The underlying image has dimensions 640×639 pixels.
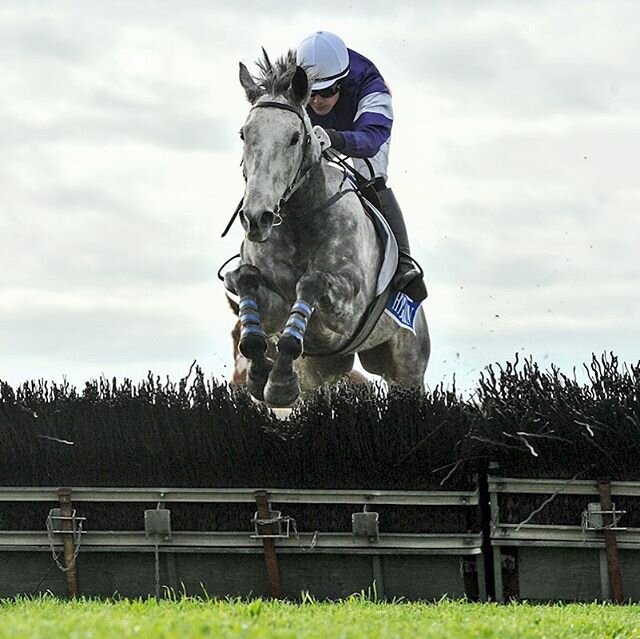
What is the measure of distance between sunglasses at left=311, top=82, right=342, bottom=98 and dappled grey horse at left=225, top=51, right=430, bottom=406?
0.69m

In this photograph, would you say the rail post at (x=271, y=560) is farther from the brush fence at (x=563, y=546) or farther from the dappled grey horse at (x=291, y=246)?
the dappled grey horse at (x=291, y=246)

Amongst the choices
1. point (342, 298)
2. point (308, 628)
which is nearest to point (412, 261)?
point (342, 298)

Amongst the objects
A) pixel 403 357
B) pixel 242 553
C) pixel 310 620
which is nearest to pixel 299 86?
pixel 403 357

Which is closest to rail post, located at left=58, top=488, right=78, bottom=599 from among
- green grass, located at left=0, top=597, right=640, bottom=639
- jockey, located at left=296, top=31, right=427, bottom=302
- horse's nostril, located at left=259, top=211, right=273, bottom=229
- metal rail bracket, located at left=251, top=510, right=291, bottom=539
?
green grass, located at left=0, top=597, right=640, bottom=639

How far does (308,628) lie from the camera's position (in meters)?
5.14

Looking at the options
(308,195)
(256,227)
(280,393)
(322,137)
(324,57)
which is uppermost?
(324,57)

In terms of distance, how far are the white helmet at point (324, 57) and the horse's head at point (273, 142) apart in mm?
574

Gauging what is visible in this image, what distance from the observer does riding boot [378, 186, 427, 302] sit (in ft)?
34.9

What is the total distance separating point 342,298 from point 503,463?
7.64 feet

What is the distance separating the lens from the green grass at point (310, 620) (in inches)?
185

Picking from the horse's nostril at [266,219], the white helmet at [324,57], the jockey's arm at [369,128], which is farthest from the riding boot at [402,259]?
the horse's nostril at [266,219]

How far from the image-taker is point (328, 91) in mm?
10445

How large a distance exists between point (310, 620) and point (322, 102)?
568cm

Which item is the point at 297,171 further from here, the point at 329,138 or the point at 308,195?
the point at 329,138
